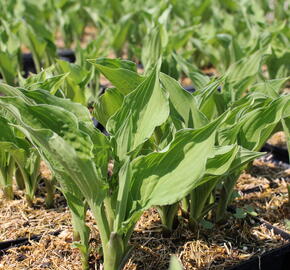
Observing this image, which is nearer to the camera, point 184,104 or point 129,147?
point 129,147

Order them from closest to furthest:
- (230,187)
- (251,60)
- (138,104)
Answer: (138,104) < (230,187) < (251,60)

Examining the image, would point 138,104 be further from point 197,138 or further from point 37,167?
point 37,167

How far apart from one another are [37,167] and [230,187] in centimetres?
75

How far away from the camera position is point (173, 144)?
142 cm

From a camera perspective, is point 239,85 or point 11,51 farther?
point 11,51

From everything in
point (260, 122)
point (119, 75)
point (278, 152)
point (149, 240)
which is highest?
point (119, 75)

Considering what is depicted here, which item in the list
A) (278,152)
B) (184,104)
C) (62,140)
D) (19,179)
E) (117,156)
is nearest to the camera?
(62,140)

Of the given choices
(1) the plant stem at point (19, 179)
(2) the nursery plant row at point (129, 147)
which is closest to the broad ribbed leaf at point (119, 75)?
(2) the nursery plant row at point (129, 147)

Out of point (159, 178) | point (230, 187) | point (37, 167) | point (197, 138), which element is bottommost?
point (230, 187)

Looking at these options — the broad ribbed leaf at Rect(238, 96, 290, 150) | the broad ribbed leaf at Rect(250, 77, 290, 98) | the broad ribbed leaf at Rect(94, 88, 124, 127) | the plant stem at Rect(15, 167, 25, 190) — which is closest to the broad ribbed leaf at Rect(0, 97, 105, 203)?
the broad ribbed leaf at Rect(94, 88, 124, 127)

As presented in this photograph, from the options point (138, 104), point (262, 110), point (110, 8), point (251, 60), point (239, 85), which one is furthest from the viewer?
point (110, 8)

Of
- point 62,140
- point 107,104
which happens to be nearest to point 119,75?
point 107,104

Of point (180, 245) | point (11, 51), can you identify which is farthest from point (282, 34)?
point (180, 245)

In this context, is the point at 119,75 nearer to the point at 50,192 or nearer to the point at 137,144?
the point at 137,144
